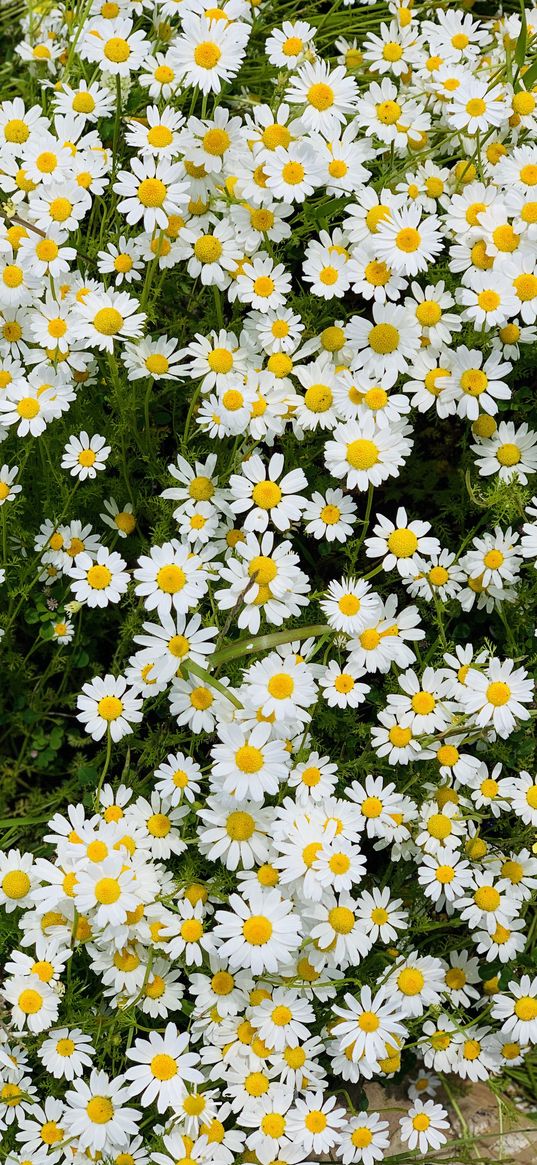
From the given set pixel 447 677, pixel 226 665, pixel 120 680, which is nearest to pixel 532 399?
pixel 447 677

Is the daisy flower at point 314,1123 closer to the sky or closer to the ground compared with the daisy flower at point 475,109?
closer to the ground

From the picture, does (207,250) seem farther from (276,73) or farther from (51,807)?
(51,807)

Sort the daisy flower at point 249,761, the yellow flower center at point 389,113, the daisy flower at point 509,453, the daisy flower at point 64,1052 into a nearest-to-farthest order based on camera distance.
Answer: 1. the daisy flower at point 249,761
2. the daisy flower at point 64,1052
3. the daisy flower at point 509,453
4. the yellow flower center at point 389,113

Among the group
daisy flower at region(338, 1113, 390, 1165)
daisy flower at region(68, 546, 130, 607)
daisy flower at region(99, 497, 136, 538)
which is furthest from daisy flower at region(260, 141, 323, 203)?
daisy flower at region(338, 1113, 390, 1165)

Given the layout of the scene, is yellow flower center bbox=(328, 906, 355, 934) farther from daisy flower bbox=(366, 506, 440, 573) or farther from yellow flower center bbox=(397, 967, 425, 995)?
daisy flower bbox=(366, 506, 440, 573)

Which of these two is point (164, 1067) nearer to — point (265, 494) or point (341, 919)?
point (341, 919)

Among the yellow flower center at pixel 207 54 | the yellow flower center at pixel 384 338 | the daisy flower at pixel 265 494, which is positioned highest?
the yellow flower center at pixel 207 54

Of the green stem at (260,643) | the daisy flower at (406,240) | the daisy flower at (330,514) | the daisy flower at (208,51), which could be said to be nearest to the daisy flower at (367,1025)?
the green stem at (260,643)

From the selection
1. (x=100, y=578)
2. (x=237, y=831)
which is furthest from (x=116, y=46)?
(x=237, y=831)

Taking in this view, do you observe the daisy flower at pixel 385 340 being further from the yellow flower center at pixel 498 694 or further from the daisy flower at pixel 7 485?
the daisy flower at pixel 7 485
